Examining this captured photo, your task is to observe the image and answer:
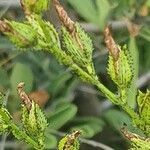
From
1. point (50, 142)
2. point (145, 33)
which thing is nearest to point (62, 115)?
point (50, 142)

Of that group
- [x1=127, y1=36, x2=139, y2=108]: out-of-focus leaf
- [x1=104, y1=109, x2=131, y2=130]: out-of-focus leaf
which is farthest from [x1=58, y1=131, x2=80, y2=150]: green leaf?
[x1=104, y1=109, x2=131, y2=130]: out-of-focus leaf

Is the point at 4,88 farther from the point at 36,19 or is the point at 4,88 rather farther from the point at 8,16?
the point at 36,19

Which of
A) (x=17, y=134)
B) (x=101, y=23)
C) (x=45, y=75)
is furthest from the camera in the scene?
(x=45, y=75)

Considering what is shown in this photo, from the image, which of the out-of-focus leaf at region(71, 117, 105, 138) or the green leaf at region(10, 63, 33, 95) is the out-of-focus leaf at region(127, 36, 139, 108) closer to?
the out-of-focus leaf at region(71, 117, 105, 138)

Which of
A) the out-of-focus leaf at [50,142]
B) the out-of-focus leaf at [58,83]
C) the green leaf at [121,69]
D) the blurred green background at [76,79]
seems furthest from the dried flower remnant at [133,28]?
the green leaf at [121,69]

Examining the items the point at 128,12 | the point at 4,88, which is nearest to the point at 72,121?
the point at 4,88

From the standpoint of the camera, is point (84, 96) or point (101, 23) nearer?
point (101, 23)

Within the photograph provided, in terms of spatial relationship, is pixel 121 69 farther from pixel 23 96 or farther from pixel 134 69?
pixel 134 69

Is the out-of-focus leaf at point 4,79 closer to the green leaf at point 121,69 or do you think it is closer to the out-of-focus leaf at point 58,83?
the out-of-focus leaf at point 58,83
